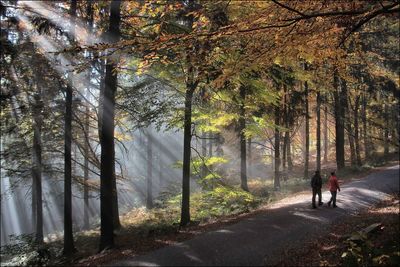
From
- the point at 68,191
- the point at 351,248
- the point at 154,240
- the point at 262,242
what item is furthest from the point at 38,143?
the point at 351,248

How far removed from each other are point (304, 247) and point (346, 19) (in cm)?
598

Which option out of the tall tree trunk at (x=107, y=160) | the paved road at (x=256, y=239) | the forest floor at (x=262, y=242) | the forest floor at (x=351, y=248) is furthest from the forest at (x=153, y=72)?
the paved road at (x=256, y=239)

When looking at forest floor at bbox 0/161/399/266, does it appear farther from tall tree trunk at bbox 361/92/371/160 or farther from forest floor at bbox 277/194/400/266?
tall tree trunk at bbox 361/92/371/160

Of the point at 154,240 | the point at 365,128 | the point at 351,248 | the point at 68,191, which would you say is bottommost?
the point at 154,240

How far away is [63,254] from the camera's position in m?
15.3

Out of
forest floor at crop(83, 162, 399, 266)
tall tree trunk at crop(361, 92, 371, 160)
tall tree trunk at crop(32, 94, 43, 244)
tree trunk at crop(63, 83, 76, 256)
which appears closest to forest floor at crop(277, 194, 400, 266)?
forest floor at crop(83, 162, 399, 266)

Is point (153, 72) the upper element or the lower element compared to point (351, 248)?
upper

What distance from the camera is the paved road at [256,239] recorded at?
9227 millimetres

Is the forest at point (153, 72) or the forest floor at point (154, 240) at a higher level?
the forest at point (153, 72)

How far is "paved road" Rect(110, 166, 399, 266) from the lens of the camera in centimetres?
923

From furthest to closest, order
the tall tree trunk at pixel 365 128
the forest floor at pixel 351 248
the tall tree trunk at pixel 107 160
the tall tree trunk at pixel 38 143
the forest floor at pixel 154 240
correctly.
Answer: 1. the tall tree trunk at pixel 365 128
2. the tall tree trunk at pixel 38 143
3. the tall tree trunk at pixel 107 160
4. the forest floor at pixel 154 240
5. the forest floor at pixel 351 248

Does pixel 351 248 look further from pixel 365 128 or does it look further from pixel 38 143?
pixel 365 128

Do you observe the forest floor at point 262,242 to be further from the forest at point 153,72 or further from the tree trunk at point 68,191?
the tree trunk at point 68,191

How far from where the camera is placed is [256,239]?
10859 mm
